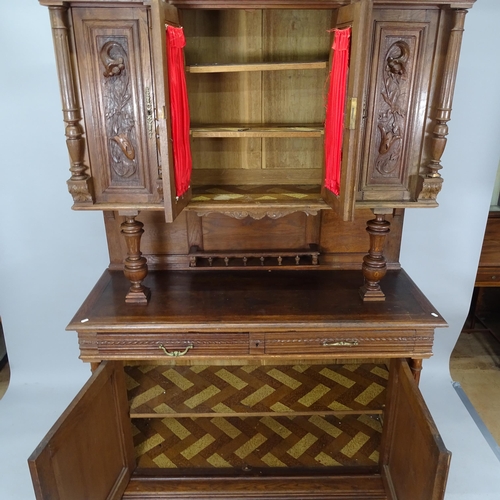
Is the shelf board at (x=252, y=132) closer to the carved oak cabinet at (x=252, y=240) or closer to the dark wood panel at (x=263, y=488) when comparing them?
the carved oak cabinet at (x=252, y=240)

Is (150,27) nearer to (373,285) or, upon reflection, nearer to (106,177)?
(106,177)

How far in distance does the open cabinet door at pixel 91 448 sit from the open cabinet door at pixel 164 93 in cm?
65

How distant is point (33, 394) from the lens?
2.28m

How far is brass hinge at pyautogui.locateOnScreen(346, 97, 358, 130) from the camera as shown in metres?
1.35

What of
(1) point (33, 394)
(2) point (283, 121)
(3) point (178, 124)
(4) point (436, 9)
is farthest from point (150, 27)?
(1) point (33, 394)

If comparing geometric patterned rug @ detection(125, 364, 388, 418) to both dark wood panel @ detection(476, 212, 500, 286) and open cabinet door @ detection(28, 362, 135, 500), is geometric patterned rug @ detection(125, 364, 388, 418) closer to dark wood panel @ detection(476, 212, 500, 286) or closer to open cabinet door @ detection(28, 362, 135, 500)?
open cabinet door @ detection(28, 362, 135, 500)

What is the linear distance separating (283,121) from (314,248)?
1.79 feet

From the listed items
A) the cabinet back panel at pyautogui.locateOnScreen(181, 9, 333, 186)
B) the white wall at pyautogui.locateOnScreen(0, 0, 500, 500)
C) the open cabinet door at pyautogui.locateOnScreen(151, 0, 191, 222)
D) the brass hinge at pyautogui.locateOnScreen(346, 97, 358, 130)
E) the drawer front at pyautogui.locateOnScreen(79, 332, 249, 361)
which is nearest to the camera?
the open cabinet door at pyautogui.locateOnScreen(151, 0, 191, 222)

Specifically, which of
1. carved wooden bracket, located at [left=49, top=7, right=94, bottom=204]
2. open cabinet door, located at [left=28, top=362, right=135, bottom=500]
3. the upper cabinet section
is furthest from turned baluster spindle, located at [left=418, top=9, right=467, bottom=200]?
open cabinet door, located at [left=28, top=362, right=135, bottom=500]

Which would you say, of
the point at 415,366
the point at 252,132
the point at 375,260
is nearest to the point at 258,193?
the point at 252,132

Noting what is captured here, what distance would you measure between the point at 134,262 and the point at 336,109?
885 millimetres

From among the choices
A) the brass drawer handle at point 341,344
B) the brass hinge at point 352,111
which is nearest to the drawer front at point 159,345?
the brass drawer handle at point 341,344

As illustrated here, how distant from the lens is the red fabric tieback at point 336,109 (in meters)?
1.41

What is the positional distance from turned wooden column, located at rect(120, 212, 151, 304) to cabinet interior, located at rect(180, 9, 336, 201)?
25 cm
